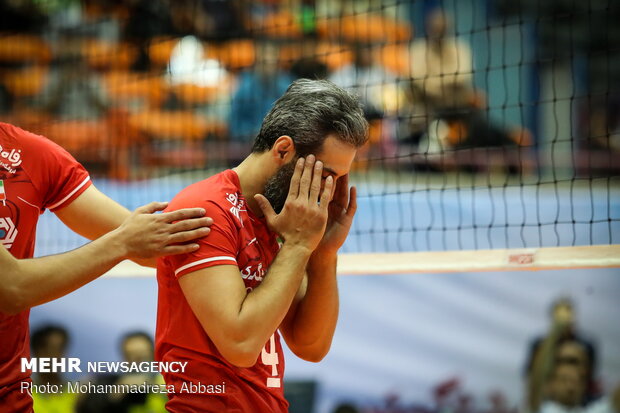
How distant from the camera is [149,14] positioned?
834 cm

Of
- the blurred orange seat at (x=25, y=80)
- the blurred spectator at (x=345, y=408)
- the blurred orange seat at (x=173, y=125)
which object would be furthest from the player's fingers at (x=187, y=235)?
the blurred orange seat at (x=25, y=80)

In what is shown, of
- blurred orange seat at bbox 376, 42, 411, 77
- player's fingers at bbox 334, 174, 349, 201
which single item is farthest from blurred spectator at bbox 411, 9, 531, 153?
player's fingers at bbox 334, 174, 349, 201

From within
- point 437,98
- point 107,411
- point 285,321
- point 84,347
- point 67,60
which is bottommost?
point 107,411

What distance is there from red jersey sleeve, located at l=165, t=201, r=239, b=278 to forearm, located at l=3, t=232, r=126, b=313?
0.62ft

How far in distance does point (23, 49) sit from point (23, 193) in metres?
7.38

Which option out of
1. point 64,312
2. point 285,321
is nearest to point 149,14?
point 64,312

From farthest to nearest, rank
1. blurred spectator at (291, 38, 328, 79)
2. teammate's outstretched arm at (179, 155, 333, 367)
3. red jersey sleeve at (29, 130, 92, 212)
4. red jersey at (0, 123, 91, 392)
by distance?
blurred spectator at (291, 38, 328, 79) < red jersey sleeve at (29, 130, 92, 212) < red jersey at (0, 123, 91, 392) < teammate's outstretched arm at (179, 155, 333, 367)

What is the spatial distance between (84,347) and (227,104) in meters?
3.53

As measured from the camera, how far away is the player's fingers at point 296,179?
2.46m

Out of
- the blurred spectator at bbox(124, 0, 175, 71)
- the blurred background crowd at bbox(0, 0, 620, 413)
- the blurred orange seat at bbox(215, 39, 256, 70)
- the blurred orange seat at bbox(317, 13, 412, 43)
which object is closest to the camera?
the blurred background crowd at bbox(0, 0, 620, 413)

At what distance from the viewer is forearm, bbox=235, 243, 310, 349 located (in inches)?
87.7

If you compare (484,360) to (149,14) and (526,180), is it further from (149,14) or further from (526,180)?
(149,14)

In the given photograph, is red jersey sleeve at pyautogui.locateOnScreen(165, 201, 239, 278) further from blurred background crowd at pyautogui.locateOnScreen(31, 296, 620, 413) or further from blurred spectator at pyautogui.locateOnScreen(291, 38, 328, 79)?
blurred spectator at pyautogui.locateOnScreen(291, 38, 328, 79)

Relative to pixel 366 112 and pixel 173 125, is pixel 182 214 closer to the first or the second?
pixel 366 112
